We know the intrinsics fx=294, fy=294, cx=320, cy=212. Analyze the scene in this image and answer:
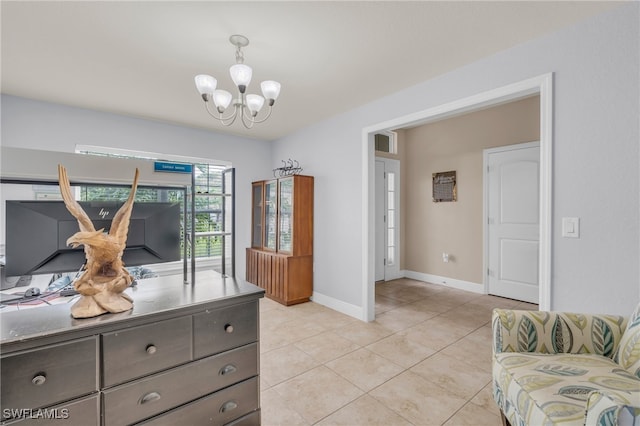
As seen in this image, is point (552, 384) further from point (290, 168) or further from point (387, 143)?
point (387, 143)

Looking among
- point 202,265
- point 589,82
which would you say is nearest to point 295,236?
point 202,265

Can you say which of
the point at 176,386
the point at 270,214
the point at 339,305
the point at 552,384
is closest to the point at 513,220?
the point at 339,305

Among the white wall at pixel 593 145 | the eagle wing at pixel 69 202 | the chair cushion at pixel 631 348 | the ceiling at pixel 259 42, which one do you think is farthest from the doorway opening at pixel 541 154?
the eagle wing at pixel 69 202

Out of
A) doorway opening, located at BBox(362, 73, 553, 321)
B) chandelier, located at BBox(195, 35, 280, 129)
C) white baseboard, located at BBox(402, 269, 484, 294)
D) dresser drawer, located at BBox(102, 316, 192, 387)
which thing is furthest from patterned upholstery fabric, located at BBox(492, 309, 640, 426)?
white baseboard, located at BBox(402, 269, 484, 294)

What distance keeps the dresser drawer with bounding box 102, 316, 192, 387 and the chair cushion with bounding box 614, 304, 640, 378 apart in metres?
2.07

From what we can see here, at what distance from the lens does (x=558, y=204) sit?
199 cm

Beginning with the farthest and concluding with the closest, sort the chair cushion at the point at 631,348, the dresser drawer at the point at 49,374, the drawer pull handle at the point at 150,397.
A: the chair cushion at the point at 631,348
the drawer pull handle at the point at 150,397
the dresser drawer at the point at 49,374

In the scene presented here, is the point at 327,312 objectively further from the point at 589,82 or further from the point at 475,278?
the point at 589,82

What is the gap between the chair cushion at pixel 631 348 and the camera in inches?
54.0

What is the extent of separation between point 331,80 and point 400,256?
145 inches

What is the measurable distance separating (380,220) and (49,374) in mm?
4620

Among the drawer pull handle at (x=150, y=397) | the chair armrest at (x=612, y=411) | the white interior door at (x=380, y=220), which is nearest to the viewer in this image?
the chair armrest at (x=612, y=411)

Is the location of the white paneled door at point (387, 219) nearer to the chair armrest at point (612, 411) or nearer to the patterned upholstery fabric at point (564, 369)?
the patterned upholstery fabric at point (564, 369)

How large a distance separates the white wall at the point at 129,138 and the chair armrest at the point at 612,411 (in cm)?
440
